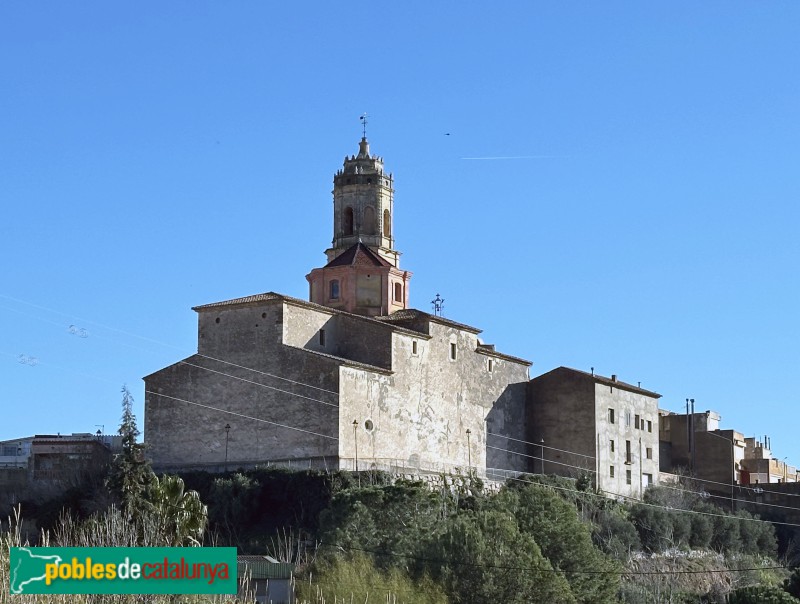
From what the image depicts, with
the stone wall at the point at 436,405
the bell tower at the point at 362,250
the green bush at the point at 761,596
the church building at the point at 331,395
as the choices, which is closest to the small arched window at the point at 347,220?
the bell tower at the point at 362,250

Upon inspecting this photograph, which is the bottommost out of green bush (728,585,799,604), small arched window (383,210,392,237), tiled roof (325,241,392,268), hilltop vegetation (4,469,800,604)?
green bush (728,585,799,604)

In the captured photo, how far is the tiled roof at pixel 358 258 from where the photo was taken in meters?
62.3

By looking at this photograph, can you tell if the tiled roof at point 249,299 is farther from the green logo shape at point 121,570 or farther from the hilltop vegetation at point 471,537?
the green logo shape at point 121,570

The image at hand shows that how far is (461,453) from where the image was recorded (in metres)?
56.2

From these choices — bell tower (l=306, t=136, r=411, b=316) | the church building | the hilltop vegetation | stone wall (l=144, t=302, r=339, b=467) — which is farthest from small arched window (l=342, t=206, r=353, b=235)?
the hilltop vegetation

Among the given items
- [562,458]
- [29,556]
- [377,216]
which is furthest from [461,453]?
[29,556]

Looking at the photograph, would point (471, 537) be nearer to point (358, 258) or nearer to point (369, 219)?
point (358, 258)

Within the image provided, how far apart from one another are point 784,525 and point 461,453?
15.6m

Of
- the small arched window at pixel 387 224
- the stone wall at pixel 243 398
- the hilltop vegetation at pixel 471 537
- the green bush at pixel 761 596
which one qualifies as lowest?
the green bush at pixel 761 596

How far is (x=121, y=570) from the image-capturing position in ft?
58.7

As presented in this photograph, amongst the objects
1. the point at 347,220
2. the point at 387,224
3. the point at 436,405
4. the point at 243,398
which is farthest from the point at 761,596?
the point at 347,220

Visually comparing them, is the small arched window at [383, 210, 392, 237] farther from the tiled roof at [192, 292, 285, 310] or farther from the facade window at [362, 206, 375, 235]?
the tiled roof at [192, 292, 285, 310]

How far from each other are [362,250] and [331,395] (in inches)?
571

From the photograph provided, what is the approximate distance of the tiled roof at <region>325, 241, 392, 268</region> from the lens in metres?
62.3
